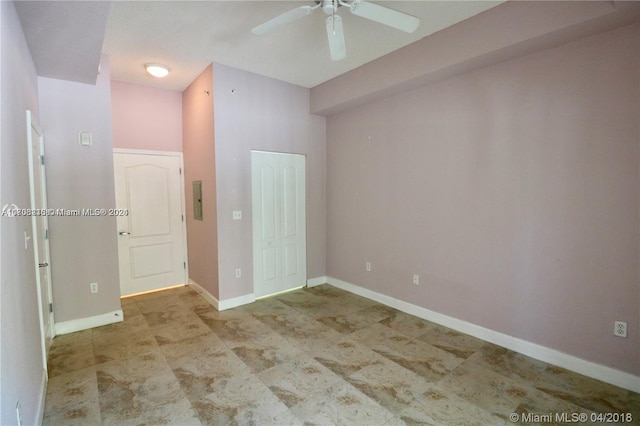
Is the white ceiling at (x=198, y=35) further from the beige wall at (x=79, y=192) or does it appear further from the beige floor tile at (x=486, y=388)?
the beige floor tile at (x=486, y=388)

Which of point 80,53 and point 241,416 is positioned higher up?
point 80,53

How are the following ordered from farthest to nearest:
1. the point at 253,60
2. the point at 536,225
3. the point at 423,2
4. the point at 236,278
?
the point at 236,278, the point at 253,60, the point at 536,225, the point at 423,2

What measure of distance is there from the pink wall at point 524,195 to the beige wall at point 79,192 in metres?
3.12

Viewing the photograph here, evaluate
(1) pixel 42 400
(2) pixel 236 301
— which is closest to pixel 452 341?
(2) pixel 236 301

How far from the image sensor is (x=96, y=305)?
342cm

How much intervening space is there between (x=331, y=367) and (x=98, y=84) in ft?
12.1

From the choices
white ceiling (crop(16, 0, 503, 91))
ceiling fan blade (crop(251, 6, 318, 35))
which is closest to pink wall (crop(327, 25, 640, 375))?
white ceiling (crop(16, 0, 503, 91))

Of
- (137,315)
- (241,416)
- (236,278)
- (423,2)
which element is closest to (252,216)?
(236,278)

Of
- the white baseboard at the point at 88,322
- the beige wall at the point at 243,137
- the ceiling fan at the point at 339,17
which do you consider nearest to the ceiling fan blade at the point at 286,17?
the ceiling fan at the point at 339,17

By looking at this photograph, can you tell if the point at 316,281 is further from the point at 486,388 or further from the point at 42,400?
the point at 42,400

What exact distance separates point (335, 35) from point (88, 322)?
3.78 m

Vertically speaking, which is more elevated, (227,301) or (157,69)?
(157,69)

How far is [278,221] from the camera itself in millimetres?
4457

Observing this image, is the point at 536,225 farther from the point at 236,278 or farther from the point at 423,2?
the point at 236,278
